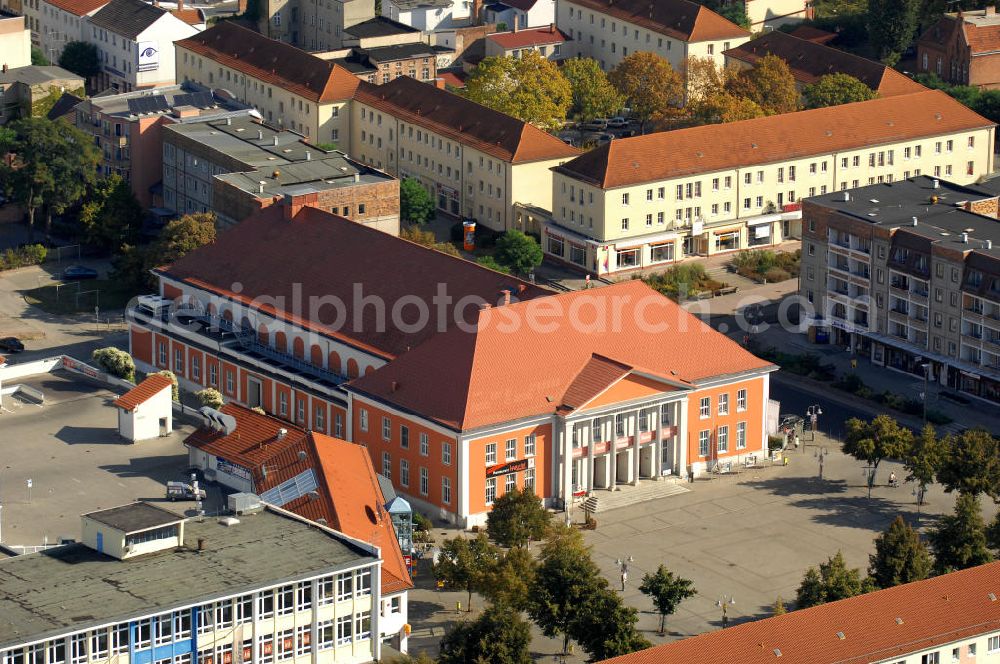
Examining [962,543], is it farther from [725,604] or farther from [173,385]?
[173,385]

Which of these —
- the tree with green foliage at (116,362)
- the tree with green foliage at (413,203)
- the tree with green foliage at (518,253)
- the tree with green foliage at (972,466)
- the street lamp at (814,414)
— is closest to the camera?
the tree with green foliage at (972,466)

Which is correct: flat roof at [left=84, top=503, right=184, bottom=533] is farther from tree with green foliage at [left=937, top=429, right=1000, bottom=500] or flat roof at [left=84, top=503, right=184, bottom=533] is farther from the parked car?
tree with green foliage at [left=937, top=429, right=1000, bottom=500]

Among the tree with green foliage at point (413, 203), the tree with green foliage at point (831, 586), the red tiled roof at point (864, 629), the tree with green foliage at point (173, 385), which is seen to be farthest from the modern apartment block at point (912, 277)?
the tree with green foliage at point (173, 385)

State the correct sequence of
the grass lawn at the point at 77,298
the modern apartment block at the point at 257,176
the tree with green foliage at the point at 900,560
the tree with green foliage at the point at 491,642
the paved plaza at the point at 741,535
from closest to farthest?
the tree with green foliage at the point at 491,642 → the tree with green foliage at the point at 900,560 → the paved plaza at the point at 741,535 → the modern apartment block at the point at 257,176 → the grass lawn at the point at 77,298

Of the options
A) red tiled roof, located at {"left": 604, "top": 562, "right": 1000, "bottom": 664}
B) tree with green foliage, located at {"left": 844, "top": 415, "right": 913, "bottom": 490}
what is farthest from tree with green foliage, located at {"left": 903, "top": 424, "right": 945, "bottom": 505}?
red tiled roof, located at {"left": 604, "top": 562, "right": 1000, "bottom": 664}

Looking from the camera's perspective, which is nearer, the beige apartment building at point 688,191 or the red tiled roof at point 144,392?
the red tiled roof at point 144,392

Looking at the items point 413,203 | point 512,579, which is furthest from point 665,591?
point 413,203

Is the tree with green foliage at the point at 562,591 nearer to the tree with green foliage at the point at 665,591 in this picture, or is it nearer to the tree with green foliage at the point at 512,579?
the tree with green foliage at the point at 512,579
